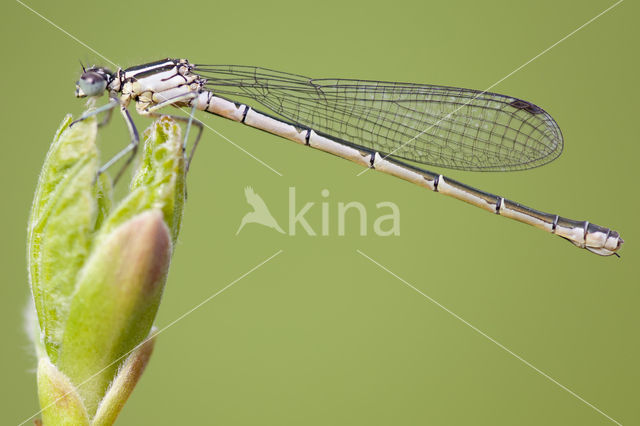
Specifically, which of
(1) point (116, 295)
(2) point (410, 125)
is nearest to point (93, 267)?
(1) point (116, 295)

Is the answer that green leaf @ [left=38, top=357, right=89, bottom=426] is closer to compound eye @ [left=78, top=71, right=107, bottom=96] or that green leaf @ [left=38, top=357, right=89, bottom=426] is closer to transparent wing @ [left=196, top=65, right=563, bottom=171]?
compound eye @ [left=78, top=71, right=107, bottom=96]

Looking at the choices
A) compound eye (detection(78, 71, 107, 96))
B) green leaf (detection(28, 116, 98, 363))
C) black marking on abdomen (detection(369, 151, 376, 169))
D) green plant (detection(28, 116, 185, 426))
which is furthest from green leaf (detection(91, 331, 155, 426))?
black marking on abdomen (detection(369, 151, 376, 169))

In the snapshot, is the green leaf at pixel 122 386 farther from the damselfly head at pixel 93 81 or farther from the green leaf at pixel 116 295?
the damselfly head at pixel 93 81

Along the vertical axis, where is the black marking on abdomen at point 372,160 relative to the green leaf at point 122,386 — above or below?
above

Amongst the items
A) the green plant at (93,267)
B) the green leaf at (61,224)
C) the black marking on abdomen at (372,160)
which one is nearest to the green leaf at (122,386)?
the green plant at (93,267)

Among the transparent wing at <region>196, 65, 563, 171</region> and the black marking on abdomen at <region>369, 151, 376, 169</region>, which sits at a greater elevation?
the transparent wing at <region>196, 65, 563, 171</region>
